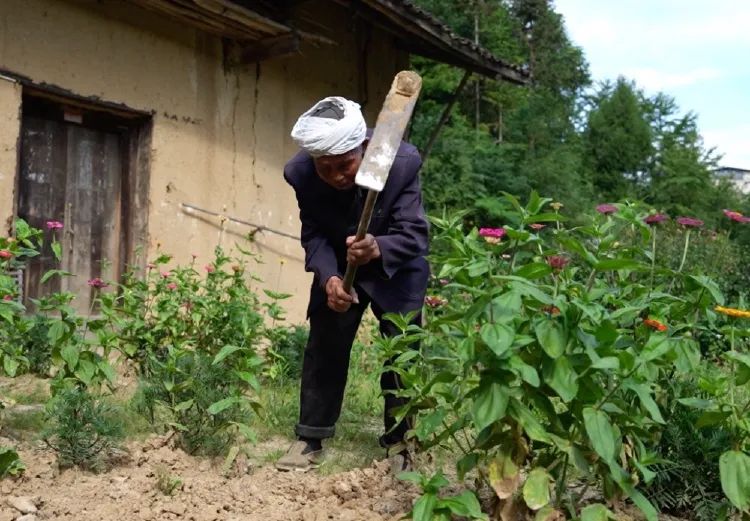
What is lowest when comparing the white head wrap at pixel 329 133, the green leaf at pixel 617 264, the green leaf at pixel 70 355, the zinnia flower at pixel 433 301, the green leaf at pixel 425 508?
the green leaf at pixel 425 508

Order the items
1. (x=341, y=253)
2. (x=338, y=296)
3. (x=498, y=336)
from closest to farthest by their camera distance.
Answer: (x=498, y=336), (x=338, y=296), (x=341, y=253)

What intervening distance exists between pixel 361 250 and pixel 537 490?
1041 millimetres

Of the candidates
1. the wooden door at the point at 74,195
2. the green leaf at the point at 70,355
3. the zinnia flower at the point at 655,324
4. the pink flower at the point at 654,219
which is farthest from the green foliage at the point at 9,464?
the wooden door at the point at 74,195

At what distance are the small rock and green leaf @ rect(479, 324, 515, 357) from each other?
159 centimetres

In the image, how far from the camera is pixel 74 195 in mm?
5824

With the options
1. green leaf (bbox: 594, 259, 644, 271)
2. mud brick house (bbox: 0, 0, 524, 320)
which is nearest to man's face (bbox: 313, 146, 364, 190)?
green leaf (bbox: 594, 259, 644, 271)

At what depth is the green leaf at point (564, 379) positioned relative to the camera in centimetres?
205

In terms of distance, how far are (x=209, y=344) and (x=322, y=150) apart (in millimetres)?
1979

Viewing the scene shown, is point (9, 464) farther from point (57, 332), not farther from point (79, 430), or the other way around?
point (57, 332)

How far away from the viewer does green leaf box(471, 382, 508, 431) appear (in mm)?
2059

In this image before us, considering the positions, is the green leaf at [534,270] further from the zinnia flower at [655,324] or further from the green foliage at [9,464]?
the green foliage at [9,464]

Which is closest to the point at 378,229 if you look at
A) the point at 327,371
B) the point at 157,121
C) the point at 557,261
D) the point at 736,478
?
the point at 327,371

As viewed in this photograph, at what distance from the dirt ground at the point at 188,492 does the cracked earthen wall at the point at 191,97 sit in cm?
277

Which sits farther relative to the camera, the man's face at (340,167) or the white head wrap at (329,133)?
the man's face at (340,167)
